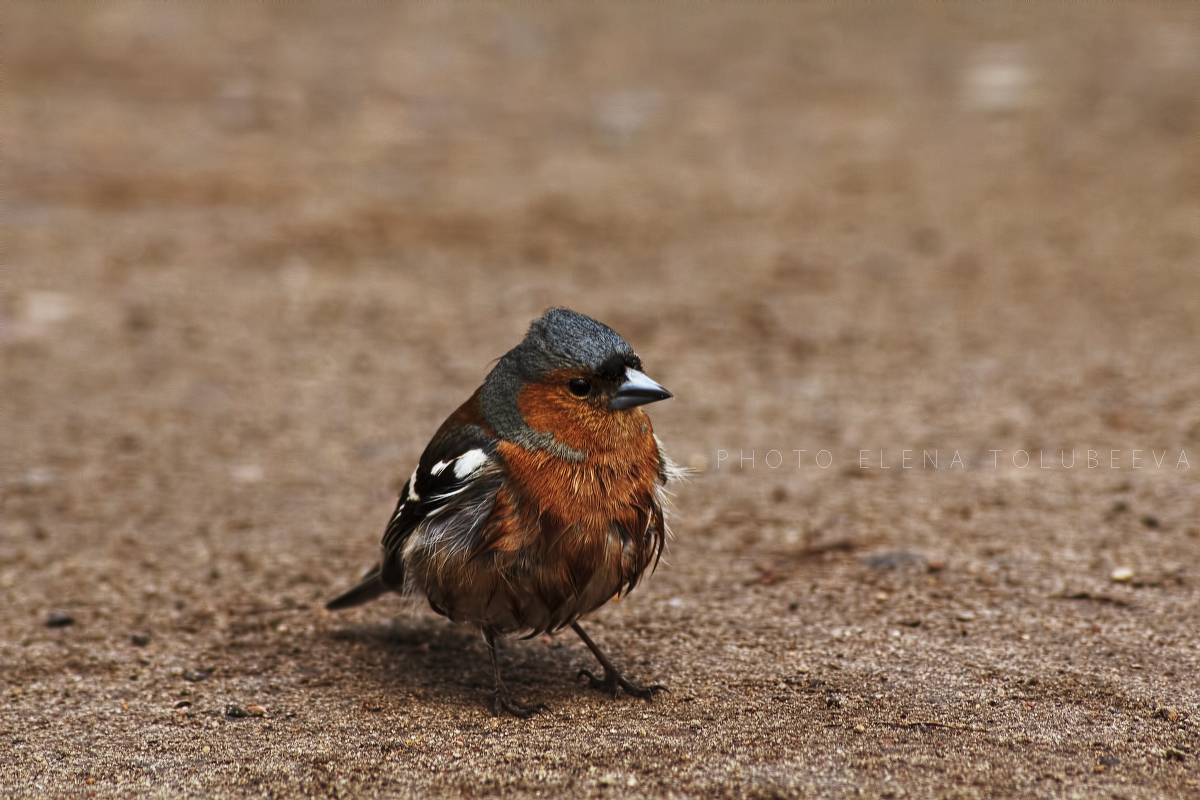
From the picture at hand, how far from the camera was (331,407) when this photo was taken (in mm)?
7453

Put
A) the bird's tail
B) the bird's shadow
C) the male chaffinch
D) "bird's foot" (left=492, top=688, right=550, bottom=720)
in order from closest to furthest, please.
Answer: the male chaffinch < "bird's foot" (left=492, top=688, right=550, bottom=720) < the bird's shadow < the bird's tail

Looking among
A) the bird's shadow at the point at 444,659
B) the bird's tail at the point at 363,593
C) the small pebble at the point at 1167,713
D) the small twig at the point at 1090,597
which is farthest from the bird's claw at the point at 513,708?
the small twig at the point at 1090,597

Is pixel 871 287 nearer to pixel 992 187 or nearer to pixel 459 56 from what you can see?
pixel 992 187

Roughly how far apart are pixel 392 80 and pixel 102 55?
2.93 metres

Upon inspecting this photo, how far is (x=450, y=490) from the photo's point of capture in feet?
14.0

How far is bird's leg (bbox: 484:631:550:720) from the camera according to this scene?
14.1ft

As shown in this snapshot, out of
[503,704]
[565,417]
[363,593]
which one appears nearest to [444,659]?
[363,593]

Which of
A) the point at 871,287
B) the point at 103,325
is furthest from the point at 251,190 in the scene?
the point at 871,287

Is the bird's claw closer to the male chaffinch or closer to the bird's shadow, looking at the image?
the male chaffinch

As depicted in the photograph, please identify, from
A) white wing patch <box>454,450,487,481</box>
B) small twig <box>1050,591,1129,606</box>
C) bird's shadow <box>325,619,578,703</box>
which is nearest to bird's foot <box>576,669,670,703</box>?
bird's shadow <box>325,619,578,703</box>

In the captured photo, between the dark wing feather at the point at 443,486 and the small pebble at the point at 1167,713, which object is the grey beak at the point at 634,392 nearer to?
the dark wing feather at the point at 443,486

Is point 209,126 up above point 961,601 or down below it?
above

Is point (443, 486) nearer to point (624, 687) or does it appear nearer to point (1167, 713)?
point (624, 687)

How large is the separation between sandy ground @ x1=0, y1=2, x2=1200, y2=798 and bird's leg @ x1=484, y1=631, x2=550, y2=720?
73 millimetres
